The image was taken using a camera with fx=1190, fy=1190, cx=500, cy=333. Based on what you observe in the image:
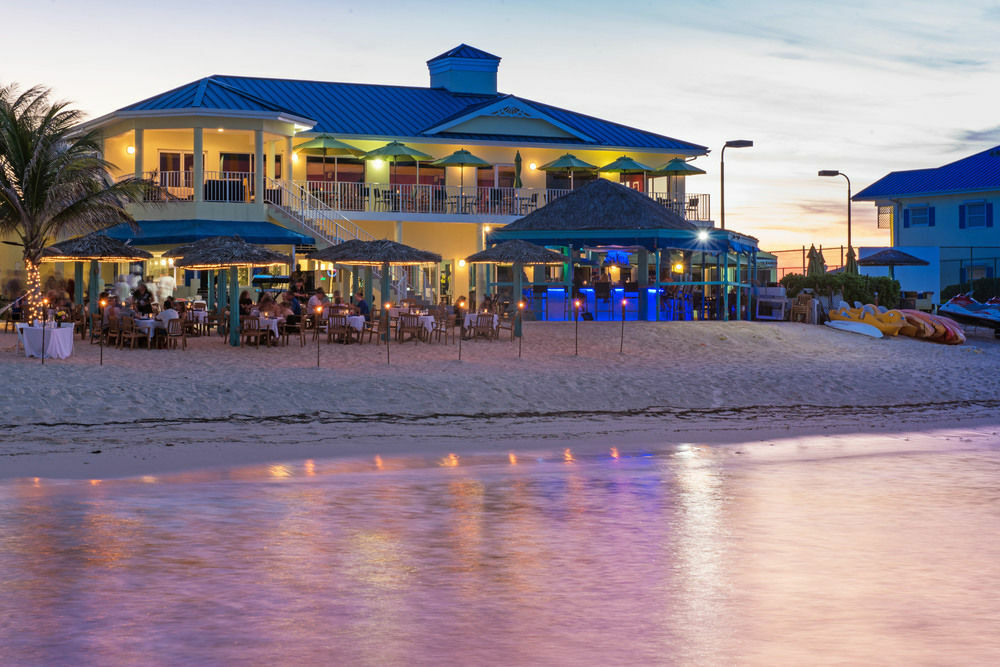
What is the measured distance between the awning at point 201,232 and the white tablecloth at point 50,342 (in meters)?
11.1

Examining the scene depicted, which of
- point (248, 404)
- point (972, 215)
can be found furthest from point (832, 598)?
point (972, 215)

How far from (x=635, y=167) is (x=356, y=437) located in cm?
2484

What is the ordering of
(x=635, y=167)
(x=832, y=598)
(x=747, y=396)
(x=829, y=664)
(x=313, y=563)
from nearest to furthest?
(x=829, y=664) < (x=832, y=598) < (x=313, y=563) < (x=747, y=396) < (x=635, y=167)

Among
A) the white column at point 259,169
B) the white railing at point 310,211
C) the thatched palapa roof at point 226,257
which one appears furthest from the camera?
the white railing at point 310,211

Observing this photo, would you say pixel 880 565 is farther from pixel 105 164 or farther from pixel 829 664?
pixel 105 164

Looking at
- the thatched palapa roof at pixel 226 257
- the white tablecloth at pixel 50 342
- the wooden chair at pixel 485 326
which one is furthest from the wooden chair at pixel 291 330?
the white tablecloth at pixel 50 342

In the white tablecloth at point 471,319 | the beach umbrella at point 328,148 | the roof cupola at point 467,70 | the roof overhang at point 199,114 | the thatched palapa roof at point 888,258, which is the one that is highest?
the roof cupola at point 467,70

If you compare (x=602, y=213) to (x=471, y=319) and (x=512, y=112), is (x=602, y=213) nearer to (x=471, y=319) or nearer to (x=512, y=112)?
(x=471, y=319)

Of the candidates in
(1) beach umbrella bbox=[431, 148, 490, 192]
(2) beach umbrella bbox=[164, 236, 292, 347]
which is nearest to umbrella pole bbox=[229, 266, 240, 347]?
(2) beach umbrella bbox=[164, 236, 292, 347]

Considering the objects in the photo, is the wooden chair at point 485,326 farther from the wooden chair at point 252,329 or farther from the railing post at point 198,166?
the railing post at point 198,166

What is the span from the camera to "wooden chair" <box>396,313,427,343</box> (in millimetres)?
24375

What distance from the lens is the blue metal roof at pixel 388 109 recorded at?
38.2m

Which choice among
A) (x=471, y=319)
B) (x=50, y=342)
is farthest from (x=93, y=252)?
Result: (x=471, y=319)

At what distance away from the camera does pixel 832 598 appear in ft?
28.8
